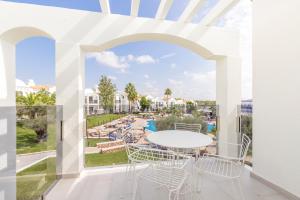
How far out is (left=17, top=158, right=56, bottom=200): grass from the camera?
183 centimetres

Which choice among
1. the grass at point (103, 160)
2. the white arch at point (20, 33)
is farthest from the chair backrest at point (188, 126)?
the white arch at point (20, 33)

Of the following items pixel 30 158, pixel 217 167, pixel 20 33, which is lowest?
pixel 217 167

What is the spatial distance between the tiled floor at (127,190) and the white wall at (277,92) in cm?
29

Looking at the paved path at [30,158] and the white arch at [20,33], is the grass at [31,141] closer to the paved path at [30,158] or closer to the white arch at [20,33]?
the paved path at [30,158]

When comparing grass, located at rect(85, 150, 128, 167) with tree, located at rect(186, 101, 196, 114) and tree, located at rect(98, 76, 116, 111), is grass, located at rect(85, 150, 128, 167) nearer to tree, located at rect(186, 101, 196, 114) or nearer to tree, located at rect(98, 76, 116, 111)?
tree, located at rect(186, 101, 196, 114)

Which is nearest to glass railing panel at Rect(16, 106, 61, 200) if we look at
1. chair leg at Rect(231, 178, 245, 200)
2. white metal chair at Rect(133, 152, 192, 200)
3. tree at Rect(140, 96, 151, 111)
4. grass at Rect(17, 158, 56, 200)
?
grass at Rect(17, 158, 56, 200)

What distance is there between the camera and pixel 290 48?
7.46ft

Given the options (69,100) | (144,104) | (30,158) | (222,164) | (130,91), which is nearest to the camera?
(30,158)

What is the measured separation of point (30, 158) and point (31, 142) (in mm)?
200

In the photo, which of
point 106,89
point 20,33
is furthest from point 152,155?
point 106,89

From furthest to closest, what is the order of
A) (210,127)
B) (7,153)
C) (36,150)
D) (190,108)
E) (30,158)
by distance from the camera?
(190,108) → (210,127) → (36,150) → (30,158) → (7,153)

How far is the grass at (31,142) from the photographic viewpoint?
5.72 ft

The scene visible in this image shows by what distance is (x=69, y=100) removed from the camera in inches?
114

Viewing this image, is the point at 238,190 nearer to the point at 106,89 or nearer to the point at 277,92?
the point at 277,92
